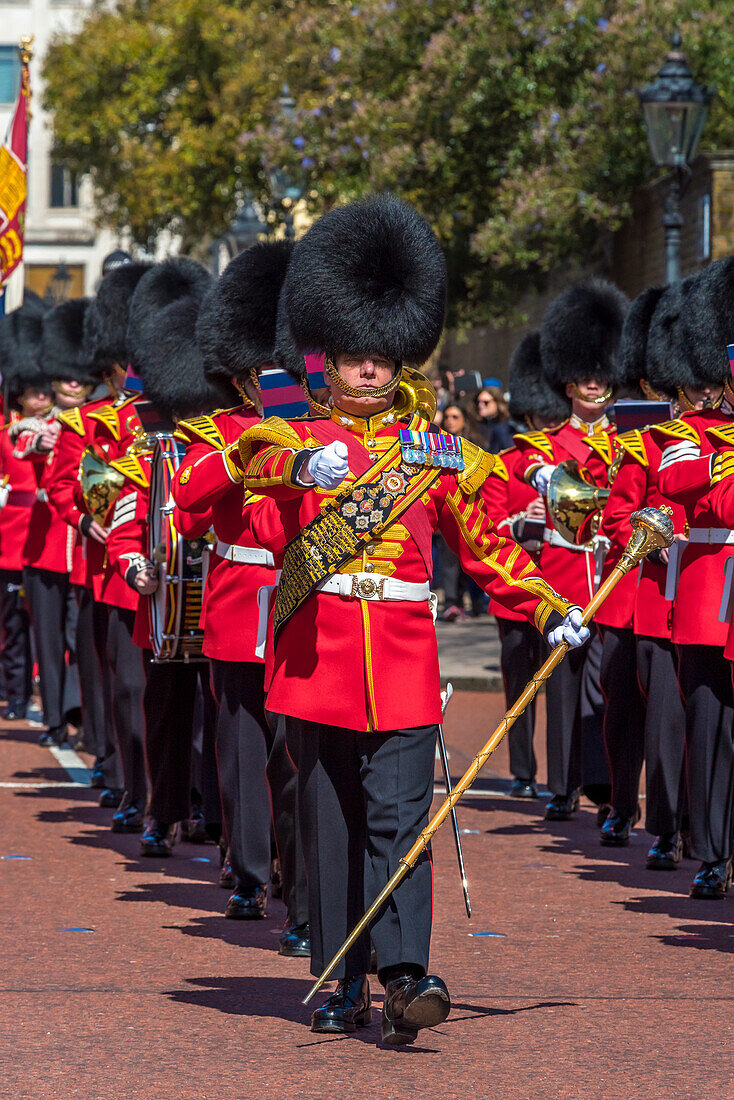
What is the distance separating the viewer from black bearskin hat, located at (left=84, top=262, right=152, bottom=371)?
970 centimetres

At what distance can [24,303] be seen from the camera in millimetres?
14266

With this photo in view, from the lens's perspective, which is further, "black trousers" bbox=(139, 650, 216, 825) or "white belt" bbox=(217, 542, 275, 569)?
"black trousers" bbox=(139, 650, 216, 825)

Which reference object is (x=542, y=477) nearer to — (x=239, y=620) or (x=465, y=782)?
(x=239, y=620)

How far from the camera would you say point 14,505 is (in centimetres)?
1260

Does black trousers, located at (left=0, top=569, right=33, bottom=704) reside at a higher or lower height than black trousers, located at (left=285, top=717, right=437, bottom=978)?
lower

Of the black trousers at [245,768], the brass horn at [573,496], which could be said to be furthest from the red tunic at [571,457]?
the black trousers at [245,768]

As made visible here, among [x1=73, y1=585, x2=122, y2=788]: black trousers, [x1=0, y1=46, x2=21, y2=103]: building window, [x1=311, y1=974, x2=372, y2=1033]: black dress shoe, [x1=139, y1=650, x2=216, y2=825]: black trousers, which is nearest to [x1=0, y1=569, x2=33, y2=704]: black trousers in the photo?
[x1=73, y1=585, x2=122, y2=788]: black trousers

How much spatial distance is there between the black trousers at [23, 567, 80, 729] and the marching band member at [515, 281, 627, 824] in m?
2.68

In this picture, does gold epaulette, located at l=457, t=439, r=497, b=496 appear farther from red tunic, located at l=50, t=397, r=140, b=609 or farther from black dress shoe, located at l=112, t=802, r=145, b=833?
black dress shoe, located at l=112, t=802, r=145, b=833

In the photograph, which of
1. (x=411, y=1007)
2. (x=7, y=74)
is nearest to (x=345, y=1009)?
(x=411, y=1007)

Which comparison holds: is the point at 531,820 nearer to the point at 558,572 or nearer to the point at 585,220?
the point at 558,572

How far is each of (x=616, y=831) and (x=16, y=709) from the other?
193 inches

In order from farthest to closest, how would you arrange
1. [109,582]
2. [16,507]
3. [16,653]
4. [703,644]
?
[16,507] < [16,653] < [109,582] < [703,644]

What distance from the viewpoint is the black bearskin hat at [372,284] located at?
209 inches
